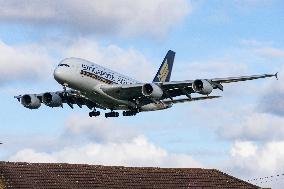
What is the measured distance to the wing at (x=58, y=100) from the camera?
8056 centimetres

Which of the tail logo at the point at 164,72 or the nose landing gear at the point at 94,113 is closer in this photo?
the nose landing gear at the point at 94,113

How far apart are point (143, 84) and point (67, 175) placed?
35.8ft

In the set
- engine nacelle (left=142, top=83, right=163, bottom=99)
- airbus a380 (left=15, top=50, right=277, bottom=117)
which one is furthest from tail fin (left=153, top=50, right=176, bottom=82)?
engine nacelle (left=142, top=83, right=163, bottom=99)

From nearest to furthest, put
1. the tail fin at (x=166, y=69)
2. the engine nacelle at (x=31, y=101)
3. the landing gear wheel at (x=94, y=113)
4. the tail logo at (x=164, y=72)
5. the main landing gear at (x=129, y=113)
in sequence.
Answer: the main landing gear at (x=129, y=113), the engine nacelle at (x=31, y=101), the landing gear wheel at (x=94, y=113), the tail fin at (x=166, y=69), the tail logo at (x=164, y=72)

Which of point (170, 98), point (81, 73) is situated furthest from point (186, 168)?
point (81, 73)

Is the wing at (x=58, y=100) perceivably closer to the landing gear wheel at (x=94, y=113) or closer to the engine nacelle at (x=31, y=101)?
the engine nacelle at (x=31, y=101)

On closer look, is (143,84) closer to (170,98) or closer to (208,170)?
(170,98)

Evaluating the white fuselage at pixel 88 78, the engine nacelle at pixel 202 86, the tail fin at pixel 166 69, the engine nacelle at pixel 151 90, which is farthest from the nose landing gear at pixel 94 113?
the engine nacelle at pixel 202 86

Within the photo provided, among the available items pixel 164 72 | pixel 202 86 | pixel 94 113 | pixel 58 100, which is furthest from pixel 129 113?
pixel 164 72

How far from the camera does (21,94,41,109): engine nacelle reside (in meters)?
80.9

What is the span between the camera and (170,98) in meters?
77.6

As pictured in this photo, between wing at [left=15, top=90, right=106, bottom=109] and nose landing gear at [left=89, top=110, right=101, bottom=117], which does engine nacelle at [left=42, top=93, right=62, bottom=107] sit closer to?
wing at [left=15, top=90, right=106, bottom=109]

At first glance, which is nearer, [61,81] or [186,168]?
[61,81]

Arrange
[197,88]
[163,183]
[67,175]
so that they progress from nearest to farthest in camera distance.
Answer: [197,88]
[67,175]
[163,183]
